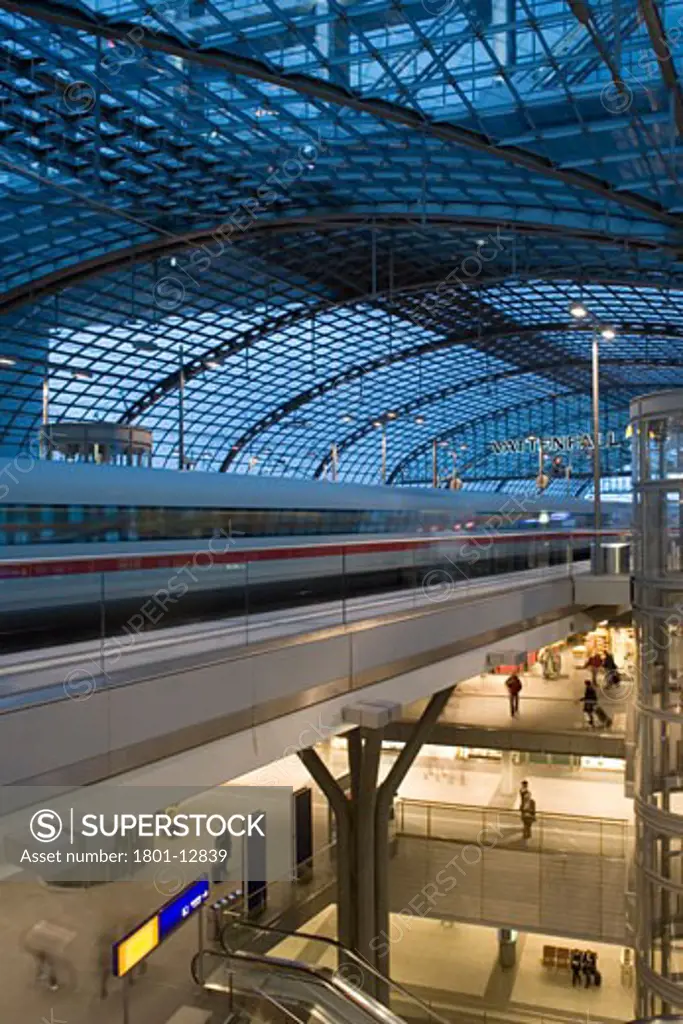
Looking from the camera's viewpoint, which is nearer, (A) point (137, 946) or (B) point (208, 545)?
(A) point (137, 946)

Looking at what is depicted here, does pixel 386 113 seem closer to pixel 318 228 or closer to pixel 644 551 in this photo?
pixel 318 228

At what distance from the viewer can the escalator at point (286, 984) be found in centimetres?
1054

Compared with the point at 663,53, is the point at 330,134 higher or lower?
higher

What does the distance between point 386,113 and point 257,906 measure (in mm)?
20650

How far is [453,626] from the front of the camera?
12000 mm

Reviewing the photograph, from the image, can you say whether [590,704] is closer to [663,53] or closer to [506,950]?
[506,950]

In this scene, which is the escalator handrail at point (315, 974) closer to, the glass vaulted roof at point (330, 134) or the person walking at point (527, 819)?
the person walking at point (527, 819)

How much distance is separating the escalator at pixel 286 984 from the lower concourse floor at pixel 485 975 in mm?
7066

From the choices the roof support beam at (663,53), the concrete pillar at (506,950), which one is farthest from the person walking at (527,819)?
the roof support beam at (663,53)

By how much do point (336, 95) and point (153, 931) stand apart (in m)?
21.0

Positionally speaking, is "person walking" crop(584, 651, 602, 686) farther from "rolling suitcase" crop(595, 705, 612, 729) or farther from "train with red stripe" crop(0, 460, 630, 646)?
"train with red stripe" crop(0, 460, 630, 646)

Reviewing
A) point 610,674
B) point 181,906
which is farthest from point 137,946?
point 610,674

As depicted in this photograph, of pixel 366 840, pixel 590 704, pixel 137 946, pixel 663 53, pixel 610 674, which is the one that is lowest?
pixel 137 946

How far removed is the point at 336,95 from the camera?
83.3 ft
